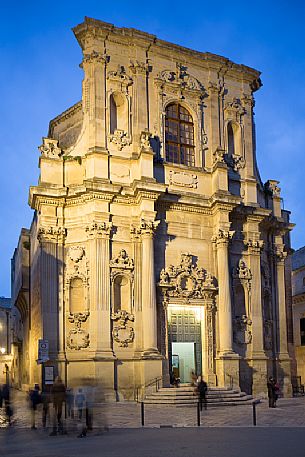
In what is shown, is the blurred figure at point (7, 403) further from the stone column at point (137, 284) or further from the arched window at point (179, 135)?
the arched window at point (179, 135)

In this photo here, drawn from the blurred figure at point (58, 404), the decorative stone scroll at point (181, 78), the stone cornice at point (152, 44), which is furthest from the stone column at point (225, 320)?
the blurred figure at point (58, 404)

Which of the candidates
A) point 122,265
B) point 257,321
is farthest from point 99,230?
point 257,321

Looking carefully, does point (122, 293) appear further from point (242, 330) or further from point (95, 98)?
point (95, 98)

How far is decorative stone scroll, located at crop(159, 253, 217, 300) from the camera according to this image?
88.3ft

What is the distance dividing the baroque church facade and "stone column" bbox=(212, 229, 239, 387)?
5 centimetres

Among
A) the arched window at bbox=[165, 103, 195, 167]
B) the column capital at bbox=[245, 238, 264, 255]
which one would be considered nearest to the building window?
the column capital at bbox=[245, 238, 264, 255]

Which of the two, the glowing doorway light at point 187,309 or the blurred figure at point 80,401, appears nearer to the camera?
the blurred figure at point 80,401

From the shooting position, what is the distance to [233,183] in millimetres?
30078

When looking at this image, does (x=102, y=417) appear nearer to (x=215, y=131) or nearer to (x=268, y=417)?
(x=268, y=417)

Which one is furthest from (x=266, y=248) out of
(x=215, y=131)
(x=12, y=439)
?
(x=12, y=439)

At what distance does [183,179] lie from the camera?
93.7ft

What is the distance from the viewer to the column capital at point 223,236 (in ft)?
91.9

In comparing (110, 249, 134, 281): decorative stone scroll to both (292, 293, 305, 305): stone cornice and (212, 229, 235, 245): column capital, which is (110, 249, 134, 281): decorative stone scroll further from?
(292, 293, 305, 305): stone cornice

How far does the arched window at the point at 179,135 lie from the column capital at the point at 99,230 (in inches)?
202
